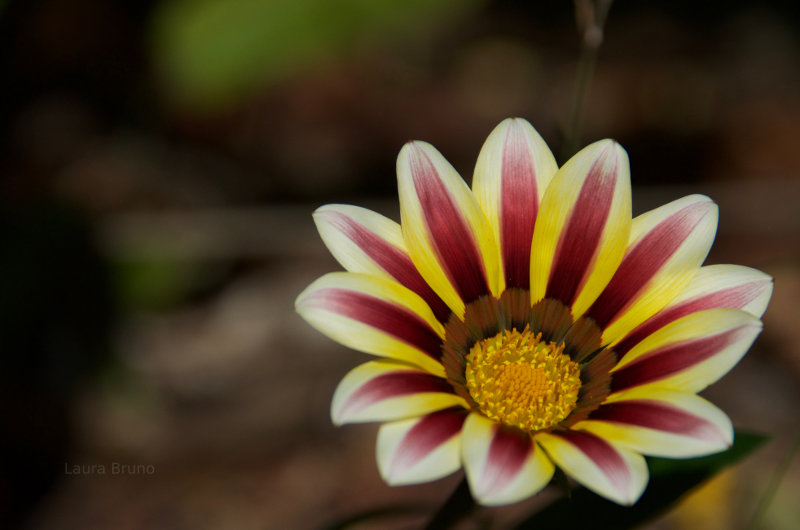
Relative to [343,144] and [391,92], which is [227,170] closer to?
[343,144]

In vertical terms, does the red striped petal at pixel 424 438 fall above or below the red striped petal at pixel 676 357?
below

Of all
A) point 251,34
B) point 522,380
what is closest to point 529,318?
point 522,380

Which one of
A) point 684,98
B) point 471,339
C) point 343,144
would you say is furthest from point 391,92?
point 471,339

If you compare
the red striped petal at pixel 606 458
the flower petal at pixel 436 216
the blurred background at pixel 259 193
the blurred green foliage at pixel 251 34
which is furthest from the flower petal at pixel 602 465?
the blurred green foliage at pixel 251 34

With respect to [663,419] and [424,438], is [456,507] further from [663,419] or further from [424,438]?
[663,419]

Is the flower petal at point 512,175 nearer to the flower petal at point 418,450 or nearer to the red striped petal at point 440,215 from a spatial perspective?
the red striped petal at point 440,215

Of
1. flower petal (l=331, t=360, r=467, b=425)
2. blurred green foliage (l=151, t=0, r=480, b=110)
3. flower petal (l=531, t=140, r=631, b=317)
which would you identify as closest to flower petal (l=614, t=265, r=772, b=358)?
flower petal (l=531, t=140, r=631, b=317)
